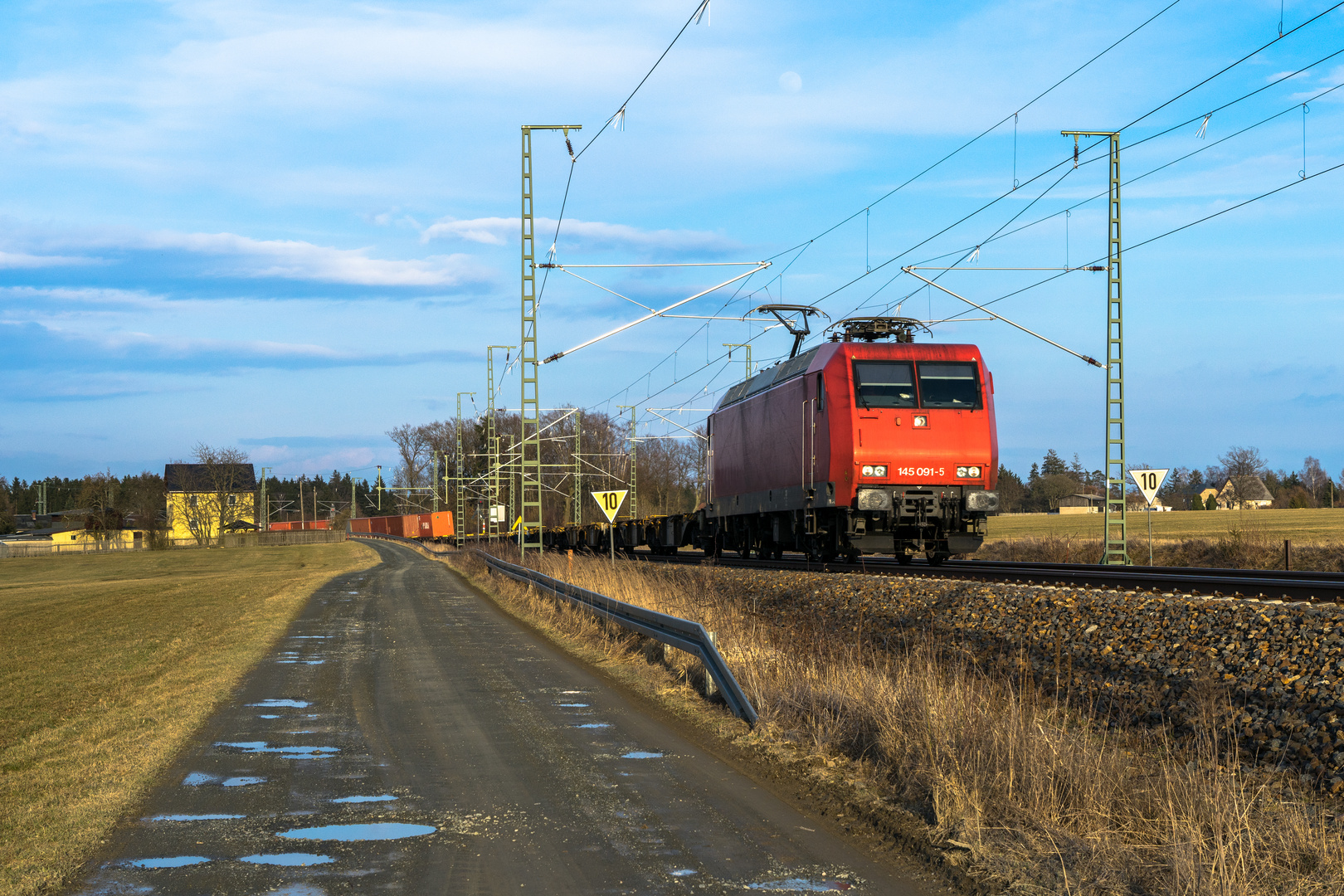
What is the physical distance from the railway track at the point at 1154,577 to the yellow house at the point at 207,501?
3949 inches

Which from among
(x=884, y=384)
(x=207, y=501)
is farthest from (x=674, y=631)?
(x=207, y=501)

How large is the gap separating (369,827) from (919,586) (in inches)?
455

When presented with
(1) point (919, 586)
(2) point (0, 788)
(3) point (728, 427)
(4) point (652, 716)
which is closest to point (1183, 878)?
(4) point (652, 716)

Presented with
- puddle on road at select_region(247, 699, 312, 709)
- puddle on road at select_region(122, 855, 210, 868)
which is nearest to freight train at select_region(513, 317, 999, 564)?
puddle on road at select_region(247, 699, 312, 709)

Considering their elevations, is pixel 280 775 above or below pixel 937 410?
below

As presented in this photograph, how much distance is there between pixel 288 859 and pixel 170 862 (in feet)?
1.96

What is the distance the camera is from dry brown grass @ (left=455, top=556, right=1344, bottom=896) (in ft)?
16.7

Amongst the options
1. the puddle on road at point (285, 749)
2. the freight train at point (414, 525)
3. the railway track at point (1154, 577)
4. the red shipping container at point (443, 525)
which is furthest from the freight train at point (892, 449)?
the red shipping container at point (443, 525)

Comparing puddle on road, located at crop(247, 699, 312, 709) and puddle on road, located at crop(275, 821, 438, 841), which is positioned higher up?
puddle on road, located at crop(275, 821, 438, 841)

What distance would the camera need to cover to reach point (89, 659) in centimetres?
1647

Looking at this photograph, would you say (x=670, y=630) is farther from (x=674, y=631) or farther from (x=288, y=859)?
(x=288, y=859)

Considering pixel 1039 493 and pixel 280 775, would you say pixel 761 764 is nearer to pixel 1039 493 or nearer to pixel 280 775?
pixel 280 775

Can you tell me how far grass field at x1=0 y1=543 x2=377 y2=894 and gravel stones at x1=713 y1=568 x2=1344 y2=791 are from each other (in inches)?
275

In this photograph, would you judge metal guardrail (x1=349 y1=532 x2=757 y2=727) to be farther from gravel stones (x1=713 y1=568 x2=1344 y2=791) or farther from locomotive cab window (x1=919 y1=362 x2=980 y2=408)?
locomotive cab window (x1=919 y1=362 x2=980 y2=408)
